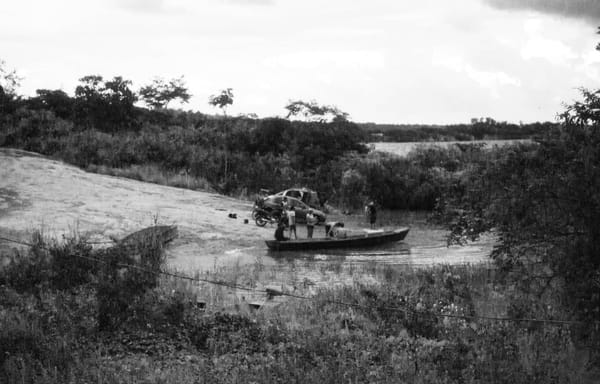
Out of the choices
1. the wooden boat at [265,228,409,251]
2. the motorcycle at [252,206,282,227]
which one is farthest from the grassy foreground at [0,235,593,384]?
the motorcycle at [252,206,282,227]

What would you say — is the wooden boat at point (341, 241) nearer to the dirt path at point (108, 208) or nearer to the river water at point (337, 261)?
the river water at point (337, 261)

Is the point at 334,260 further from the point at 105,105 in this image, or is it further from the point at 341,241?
the point at 105,105

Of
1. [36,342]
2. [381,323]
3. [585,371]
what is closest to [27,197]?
[36,342]

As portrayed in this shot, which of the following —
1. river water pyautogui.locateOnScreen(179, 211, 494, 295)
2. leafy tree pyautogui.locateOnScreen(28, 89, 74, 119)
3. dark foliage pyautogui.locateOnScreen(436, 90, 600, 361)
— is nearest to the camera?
dark foliage pyautogui.locateOnScreen(436, 90, 600, 361)

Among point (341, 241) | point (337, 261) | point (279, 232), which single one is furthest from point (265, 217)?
point (337, 261)

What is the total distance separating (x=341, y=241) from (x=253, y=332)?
13.9m

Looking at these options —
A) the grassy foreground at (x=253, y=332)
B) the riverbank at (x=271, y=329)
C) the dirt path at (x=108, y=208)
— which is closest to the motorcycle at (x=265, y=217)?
the dirt path at (x=108, y=208)

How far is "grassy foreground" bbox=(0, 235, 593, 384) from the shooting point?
1262 cm

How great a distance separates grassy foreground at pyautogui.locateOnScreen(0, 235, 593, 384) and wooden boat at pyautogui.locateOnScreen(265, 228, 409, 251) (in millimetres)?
7378

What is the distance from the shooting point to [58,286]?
18312mm

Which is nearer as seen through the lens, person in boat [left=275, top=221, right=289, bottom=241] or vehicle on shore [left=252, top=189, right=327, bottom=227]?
person in boat [left=275, top=221, right=289, bottom=241]

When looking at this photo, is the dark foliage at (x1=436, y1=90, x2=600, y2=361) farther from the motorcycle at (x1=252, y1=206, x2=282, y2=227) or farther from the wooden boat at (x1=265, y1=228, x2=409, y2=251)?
the motorcycle at (x1=252, y1=206, x2=282, y2=227)

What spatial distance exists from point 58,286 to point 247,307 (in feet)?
17.0

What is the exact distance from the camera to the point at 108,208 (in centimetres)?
3158
